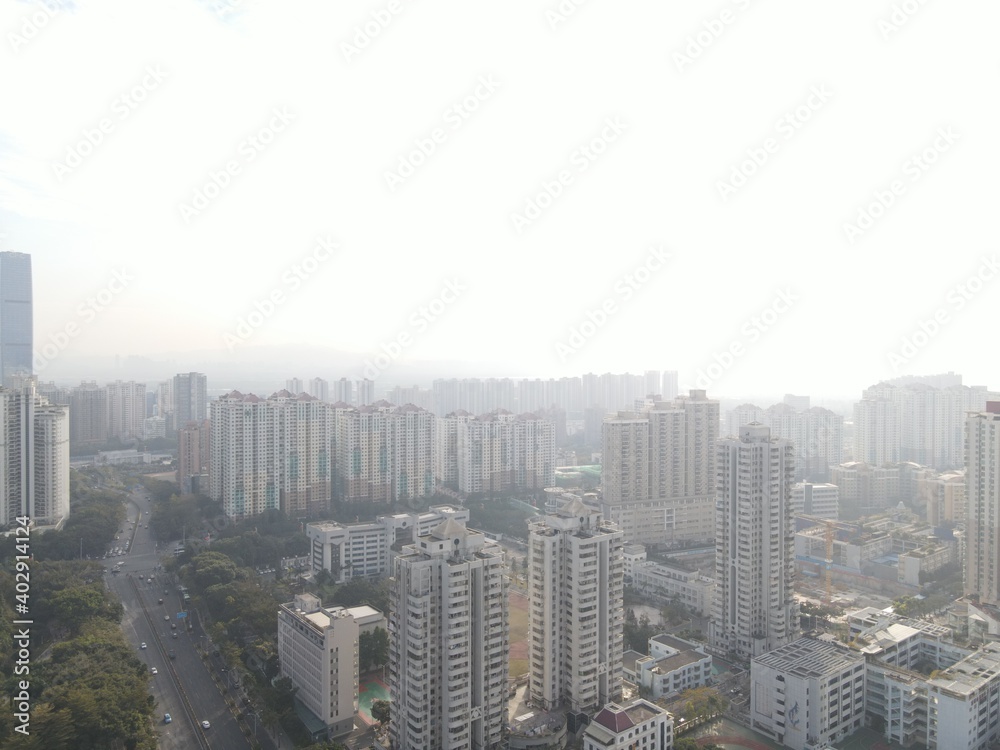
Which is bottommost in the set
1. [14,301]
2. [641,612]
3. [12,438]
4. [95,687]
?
[641,612]

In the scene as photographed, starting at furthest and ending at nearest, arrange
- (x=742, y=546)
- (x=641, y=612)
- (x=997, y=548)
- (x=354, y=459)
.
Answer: (x=354, y=459) < (x=641, y=612) < (x=997, y=548) < (x=742, y=546)

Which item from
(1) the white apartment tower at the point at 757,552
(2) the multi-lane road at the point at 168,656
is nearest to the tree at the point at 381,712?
(2) the multi-lane road at the point at 168,656

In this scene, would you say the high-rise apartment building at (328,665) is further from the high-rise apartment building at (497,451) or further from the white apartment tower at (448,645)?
the high-rise apartment building at (497,451)

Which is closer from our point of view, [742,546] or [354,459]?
[742,546]

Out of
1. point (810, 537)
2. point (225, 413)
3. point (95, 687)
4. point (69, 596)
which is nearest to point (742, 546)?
point (810, 537)

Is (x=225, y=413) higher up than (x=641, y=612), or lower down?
higher up

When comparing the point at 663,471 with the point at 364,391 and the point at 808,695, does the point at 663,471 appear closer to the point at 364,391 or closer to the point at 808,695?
the point at 808,695

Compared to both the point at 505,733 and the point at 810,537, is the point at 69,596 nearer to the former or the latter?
the point at 505,733

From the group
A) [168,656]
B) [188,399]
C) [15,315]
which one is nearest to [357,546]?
[168,656]
